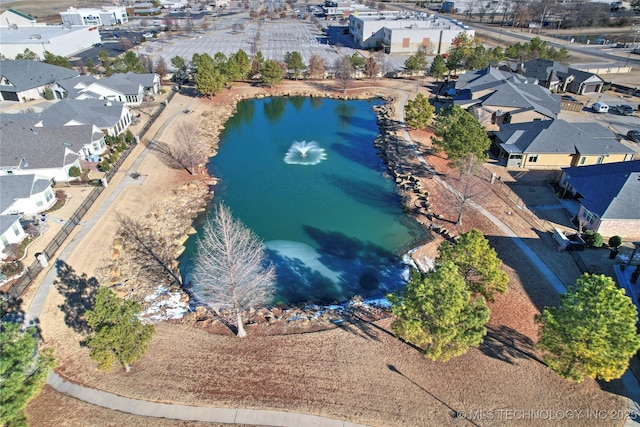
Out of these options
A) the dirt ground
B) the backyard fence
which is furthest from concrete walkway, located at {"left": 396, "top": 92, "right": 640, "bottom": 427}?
the backyard fence

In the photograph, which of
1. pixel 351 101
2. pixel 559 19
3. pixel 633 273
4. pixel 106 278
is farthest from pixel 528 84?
pixel 559 19

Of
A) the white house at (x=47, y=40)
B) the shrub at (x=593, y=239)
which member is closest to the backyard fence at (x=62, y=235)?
the shrub at (x=593, y=239)

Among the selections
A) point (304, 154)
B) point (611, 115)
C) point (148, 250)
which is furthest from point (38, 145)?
point (611, 115)

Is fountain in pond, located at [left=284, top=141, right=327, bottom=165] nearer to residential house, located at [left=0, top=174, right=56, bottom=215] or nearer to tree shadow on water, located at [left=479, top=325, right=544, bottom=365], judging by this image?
residential house, located at [left=0, top=174, right=56, bottom=215]

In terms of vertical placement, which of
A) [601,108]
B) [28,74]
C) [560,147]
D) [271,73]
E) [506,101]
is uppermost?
[28,74]

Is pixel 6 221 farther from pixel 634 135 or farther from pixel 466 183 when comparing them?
pixel 634 135
